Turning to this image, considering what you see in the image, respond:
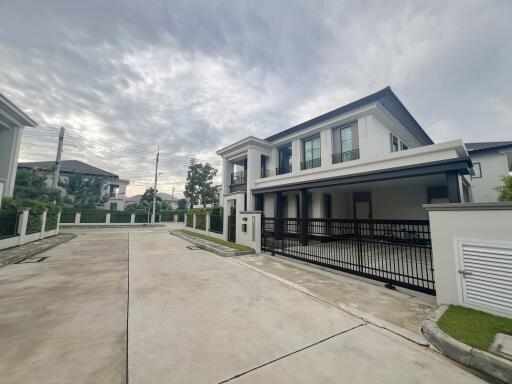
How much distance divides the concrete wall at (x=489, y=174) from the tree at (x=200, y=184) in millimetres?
24771

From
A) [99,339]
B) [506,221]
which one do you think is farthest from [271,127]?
[99,339]

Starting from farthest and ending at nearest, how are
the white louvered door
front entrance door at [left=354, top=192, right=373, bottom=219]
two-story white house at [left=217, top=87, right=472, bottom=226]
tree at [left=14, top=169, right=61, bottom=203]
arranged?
1. tree at [left=14, top=169, right=61, bottom=203]
2. front entrance door at [left=354, top=192, right=373, bottom=219]
3. two-story white house at [left=217, top=87, right=472, bottom=226]
4. the white louvered door

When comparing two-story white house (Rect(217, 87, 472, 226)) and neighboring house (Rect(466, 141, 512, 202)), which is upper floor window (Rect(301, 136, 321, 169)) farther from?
neighboring house (Rect(466, 141, 512, 202))

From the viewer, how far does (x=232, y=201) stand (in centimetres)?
1210

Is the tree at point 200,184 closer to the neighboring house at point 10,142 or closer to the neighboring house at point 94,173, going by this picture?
the neighboring house at point 94,173

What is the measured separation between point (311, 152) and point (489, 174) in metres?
12.6

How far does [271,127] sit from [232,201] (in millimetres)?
11088

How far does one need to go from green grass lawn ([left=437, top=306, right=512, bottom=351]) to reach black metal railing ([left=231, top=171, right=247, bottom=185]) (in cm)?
1426

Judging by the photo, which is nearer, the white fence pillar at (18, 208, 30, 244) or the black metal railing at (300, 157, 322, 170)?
the white fence pillar at (18, 208, 30, 244)

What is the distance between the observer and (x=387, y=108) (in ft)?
34.6

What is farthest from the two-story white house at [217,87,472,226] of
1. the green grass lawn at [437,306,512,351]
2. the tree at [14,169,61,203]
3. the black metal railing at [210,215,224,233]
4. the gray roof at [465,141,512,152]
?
the tree at [14,169,61,203]

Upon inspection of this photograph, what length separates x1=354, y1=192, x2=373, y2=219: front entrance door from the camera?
14102 millimetres

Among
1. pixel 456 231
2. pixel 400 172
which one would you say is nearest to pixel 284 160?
pixel 400 172

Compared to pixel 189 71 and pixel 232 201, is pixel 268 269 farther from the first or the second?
pixel 189 71
